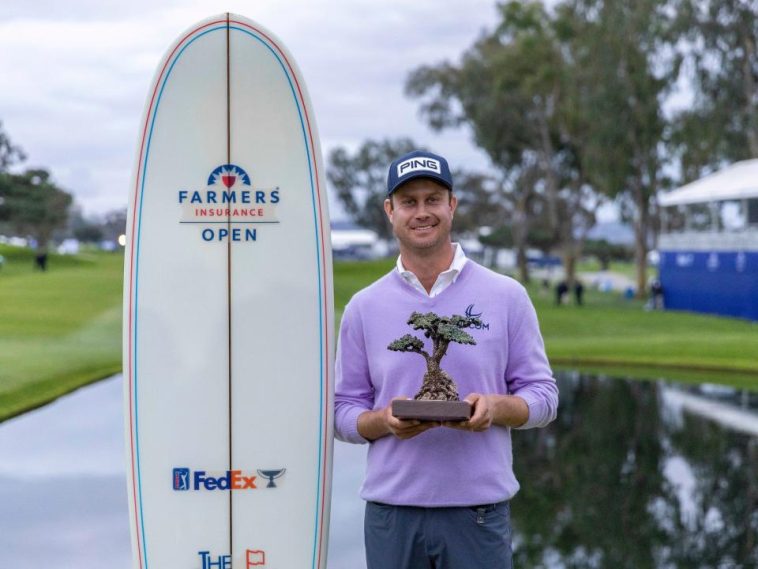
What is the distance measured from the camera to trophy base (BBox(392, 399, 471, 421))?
279 centimetres

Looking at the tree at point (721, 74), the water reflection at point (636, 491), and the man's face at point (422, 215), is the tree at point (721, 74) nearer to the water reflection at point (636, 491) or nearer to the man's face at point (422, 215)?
the water reflection at point (636, 491)

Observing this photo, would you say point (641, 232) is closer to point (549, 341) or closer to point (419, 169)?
point (549, 341)

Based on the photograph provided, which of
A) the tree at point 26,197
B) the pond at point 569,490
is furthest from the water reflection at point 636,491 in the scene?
the tree at point 26,197

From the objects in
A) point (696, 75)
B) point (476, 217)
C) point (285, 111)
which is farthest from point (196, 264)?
point (476, 217)

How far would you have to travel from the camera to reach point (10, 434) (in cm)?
1123

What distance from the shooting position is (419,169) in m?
3.04

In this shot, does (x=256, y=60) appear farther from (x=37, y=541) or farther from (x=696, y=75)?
(x=696, y=75)

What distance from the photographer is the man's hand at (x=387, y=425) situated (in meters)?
2.86

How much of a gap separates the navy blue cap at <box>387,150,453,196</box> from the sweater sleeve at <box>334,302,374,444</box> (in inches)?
15.0

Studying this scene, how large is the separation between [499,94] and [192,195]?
126 ft

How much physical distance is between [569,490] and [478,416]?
228 inches

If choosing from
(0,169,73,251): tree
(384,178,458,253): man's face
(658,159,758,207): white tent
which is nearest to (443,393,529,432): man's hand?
(384,178,458,253): man's face

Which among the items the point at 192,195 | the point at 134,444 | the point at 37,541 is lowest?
the point at 37,541

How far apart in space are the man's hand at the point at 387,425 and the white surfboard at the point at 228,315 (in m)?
0.98
